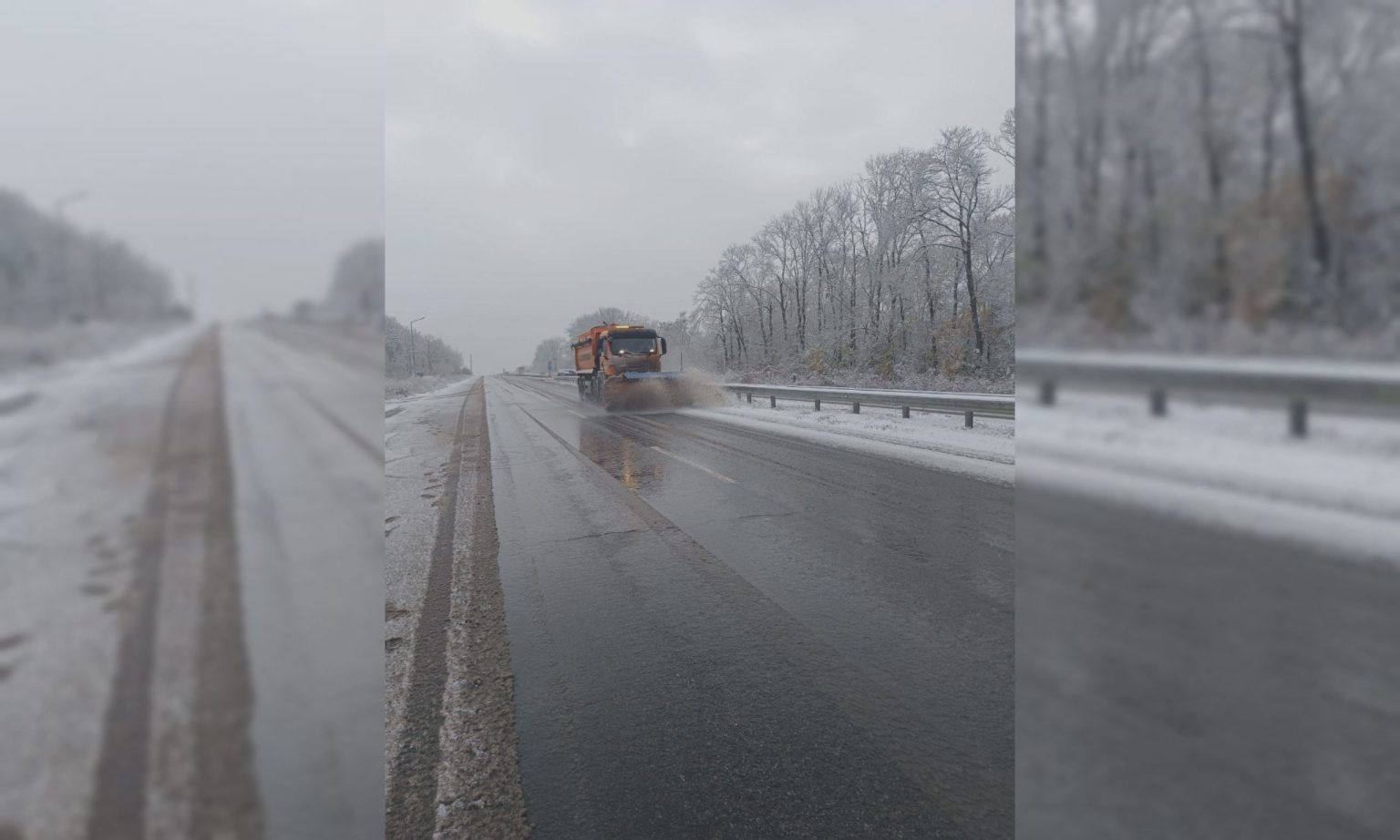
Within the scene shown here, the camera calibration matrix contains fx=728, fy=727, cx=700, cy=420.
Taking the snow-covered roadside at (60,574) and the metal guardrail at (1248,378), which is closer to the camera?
the metal guardrail at (1248,378)

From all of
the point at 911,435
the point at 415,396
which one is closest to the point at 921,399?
the point at 911,435

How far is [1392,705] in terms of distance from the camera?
646 mm

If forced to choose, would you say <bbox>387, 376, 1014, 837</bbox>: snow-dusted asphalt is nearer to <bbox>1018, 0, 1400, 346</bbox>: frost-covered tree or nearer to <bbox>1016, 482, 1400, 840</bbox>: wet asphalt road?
<bbox>1016, 482, 1400, 840</bbox>: wet asphalt road

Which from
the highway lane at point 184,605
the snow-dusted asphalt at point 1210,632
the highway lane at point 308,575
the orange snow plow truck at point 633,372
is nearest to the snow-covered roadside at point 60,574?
the highway lane at point 184,605

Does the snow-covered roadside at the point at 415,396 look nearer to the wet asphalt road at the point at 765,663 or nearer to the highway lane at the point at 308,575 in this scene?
the highway lane at the point at 308,575

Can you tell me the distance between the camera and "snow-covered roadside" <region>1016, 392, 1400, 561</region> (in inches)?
23.6

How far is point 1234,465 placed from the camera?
0.70 meters

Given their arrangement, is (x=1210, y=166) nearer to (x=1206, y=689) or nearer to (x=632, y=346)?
(x=1206, y=689)

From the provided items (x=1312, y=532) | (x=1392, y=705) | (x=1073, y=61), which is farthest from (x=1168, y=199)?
(x=1392, y=705)

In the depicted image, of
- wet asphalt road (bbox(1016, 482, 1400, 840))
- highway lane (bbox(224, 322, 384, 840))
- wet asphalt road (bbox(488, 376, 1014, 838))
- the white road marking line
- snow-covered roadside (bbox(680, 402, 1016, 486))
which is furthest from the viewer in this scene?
snow-covered roadside (bbox(680, 402, 1016, 486))

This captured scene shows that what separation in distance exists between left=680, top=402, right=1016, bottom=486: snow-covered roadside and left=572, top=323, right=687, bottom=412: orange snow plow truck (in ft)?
6.87

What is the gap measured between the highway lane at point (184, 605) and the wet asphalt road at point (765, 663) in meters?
1.18

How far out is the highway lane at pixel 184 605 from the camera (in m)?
0.80

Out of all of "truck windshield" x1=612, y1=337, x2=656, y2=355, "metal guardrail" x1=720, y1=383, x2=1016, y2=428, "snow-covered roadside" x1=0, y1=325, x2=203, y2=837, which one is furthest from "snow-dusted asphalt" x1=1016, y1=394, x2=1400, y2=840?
"truck windshield" x1=612, y1=337, x2=656, y2=355
